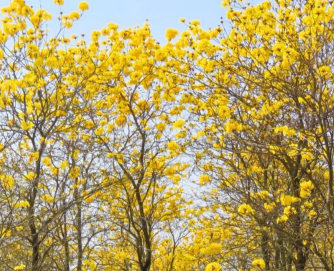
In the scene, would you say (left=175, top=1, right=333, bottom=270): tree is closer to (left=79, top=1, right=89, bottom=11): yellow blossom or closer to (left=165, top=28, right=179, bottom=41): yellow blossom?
(left=165, top=28, right=179, bottom=41): yellow blossom

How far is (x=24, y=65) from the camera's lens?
6.28 m

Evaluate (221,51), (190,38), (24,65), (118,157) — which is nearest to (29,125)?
(24,65)

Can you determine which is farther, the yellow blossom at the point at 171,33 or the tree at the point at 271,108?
the yellow blossom at the point at 171,33

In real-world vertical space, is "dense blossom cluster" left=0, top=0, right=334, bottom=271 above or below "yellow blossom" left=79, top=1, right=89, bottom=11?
below

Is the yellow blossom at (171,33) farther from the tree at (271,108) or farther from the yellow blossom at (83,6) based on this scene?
the yellow blossom at (83,6)

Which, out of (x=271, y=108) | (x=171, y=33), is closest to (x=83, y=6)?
(x=171, y=33)

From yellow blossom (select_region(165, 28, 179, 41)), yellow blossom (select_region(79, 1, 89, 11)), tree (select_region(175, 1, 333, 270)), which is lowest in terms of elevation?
tree (select_region(175, 1, 333, 270))

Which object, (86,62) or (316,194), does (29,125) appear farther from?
(316,194)

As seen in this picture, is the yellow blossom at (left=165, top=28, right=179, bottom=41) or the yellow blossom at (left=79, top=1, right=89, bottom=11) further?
the yellow blossom at (left=79, top=1, right=89, bottom=11)

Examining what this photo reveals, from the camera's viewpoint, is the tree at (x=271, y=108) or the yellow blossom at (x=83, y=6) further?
the yellow blossom at (x=83, y=6)

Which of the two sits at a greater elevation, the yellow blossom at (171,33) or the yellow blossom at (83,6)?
the yellow blossom at (83,6)

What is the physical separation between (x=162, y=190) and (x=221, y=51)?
11.6ft

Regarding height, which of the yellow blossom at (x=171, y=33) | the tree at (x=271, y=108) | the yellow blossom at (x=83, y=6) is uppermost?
the yellow blossom at (x=83, y=6)

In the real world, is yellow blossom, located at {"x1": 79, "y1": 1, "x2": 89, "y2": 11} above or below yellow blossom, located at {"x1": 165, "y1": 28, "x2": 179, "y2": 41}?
above
